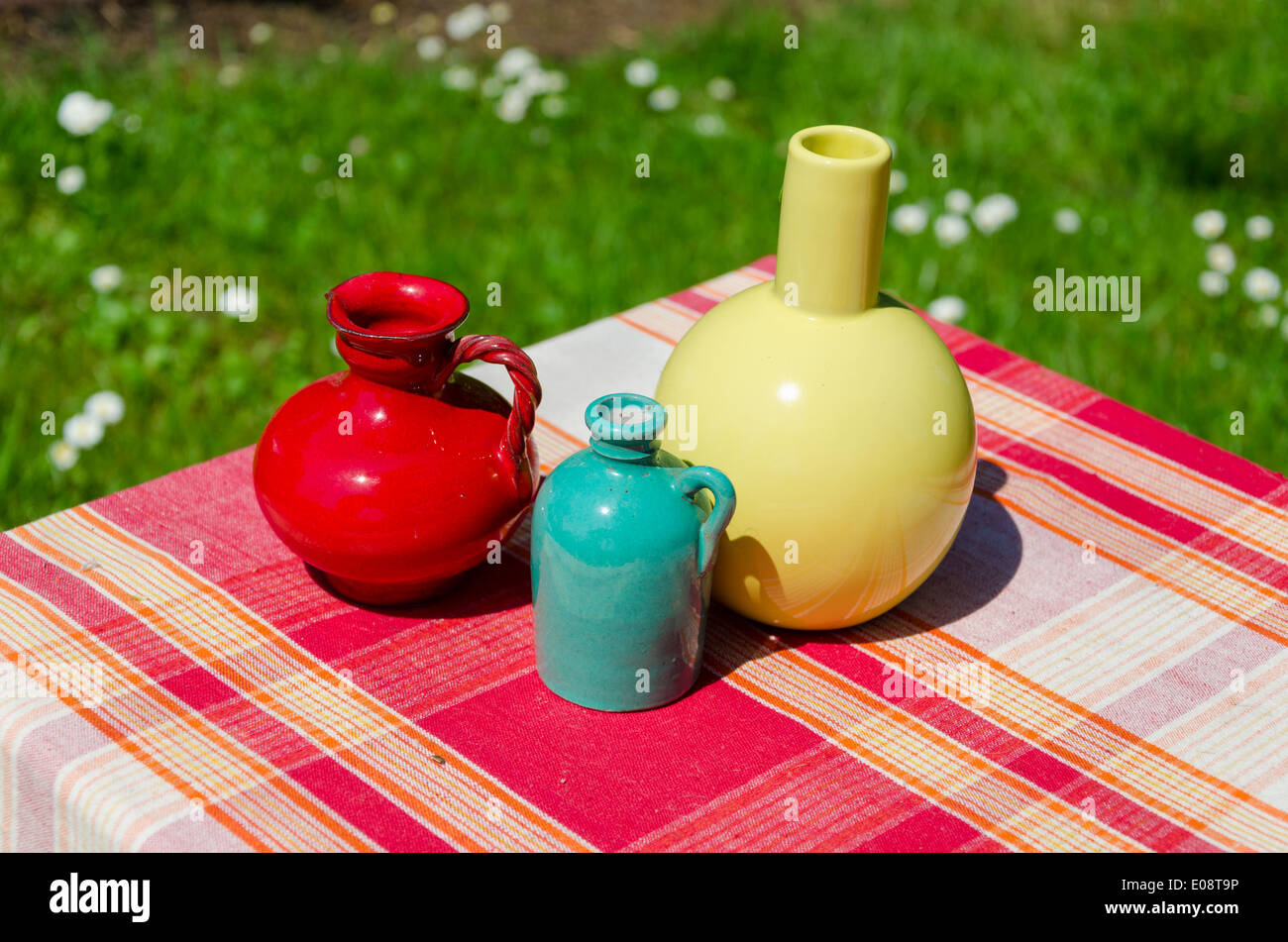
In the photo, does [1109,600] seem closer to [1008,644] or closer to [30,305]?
[1008,644]

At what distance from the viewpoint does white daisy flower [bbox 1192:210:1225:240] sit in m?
2.72

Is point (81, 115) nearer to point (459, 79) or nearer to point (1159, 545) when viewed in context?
point (459, 79)

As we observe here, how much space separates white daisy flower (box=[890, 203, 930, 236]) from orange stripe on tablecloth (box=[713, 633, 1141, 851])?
1640mm

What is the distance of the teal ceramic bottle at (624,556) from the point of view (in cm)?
110

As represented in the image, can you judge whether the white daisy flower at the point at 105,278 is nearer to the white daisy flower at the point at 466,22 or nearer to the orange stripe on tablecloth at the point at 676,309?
the orange stripe on tablecloth at the point at 676,309

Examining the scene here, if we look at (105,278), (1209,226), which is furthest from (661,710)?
(1209,226)

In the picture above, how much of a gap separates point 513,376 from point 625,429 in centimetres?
16

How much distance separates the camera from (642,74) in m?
3.19

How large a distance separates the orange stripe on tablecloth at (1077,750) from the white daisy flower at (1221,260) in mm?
1631

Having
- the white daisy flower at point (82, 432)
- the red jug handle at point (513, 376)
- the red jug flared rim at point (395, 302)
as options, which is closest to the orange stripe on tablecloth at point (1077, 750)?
the red jug handle at point (513, 376)

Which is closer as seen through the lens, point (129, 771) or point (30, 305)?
point (129, 771)

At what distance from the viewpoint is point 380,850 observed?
3.33 feet

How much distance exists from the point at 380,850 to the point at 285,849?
0.07 metres

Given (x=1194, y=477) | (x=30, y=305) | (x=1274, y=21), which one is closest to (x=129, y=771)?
(x=1194, y=477)
